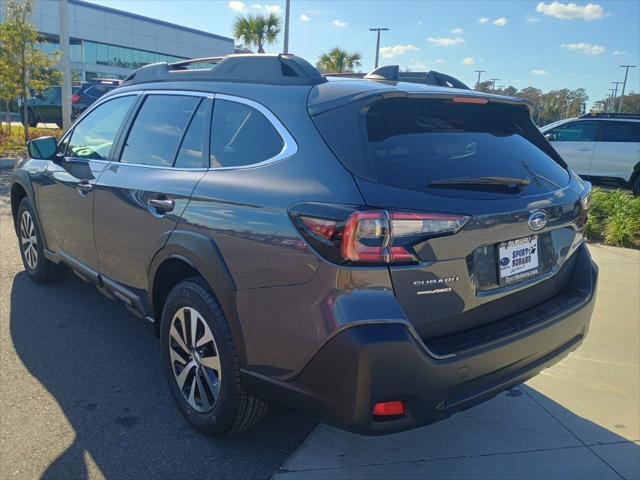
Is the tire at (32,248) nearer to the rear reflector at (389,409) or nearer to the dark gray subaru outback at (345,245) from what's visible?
the dark gray subaru outback at (345,245)

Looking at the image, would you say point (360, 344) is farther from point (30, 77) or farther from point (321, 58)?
point (321, 58)

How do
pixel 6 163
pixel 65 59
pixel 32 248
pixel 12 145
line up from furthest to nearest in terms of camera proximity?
pixel 65 59 → pixel 12 145 → pixel 6 163 → pixel 32 248

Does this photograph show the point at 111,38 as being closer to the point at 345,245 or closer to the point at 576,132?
the point at 576,132

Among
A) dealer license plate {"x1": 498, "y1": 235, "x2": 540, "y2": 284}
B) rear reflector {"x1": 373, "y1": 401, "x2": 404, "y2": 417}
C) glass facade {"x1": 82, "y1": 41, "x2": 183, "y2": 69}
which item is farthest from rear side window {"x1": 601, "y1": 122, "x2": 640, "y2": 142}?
glass facade {"x1": 82, "y1": 41, "x2": 183, "y2": 69}

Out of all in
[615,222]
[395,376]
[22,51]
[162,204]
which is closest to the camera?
[395,376]

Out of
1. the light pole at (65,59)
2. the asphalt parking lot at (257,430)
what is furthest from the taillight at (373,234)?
the light pole at (65,59)

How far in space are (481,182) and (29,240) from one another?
14.0 feet

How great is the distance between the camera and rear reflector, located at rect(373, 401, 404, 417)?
6.96 ft

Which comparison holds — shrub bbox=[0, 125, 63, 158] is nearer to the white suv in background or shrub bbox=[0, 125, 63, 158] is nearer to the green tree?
the green tree

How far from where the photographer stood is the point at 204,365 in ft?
9.18

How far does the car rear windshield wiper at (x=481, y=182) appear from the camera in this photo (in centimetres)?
225

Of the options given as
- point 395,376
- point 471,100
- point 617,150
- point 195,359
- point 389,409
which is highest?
point 471,100

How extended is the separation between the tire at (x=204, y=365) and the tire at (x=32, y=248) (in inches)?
92.8

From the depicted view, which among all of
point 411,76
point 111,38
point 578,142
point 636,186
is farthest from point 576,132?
point 111,38
